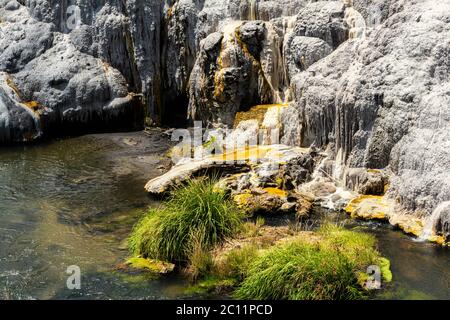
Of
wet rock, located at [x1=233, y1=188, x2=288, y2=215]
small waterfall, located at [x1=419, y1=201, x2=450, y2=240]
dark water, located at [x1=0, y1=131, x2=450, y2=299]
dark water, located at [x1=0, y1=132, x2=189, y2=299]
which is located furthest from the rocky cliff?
wet rock, located at [x1=233, y1=188, x2=288, y2=215]

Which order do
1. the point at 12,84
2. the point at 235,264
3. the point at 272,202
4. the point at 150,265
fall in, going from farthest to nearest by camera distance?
the point at 12,84 < the point at 272,202 < the point at 150,265 < the point at 235,264

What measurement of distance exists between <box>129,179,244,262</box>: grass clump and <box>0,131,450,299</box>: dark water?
25.7 inches

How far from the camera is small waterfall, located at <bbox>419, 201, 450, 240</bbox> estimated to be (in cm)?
1286

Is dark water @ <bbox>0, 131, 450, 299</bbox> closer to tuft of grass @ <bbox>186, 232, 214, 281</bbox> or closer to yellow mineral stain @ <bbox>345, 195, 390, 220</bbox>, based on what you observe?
tuft of grass @ <bbox>186, 232, 214, 281</bbox>

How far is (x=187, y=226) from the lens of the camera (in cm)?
1162

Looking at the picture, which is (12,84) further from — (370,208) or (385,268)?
(385,268)

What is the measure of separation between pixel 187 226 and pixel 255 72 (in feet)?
37.1

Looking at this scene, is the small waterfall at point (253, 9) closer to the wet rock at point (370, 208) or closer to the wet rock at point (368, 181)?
the wet rock at point (368, 181)

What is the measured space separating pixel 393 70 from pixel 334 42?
399 centimetres

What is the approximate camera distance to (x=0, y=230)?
13758 mm

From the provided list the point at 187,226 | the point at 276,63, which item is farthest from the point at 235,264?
the point at 276,63

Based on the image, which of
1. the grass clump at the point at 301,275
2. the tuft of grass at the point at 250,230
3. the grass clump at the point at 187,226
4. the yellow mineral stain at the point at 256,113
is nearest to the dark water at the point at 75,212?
the grass clump at the point at 187,226
